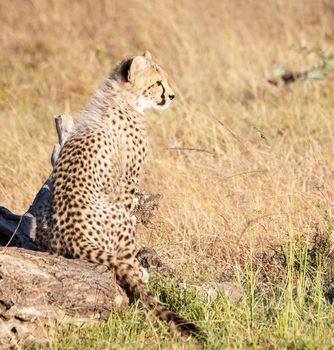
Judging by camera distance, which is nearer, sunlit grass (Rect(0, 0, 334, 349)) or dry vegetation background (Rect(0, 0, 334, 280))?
sunlit grass (Rect(0, 0, 334, 349))

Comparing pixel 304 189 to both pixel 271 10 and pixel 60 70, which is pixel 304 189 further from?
pixel 271 10

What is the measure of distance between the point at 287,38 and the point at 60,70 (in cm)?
227

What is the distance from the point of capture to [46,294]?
11.5ft

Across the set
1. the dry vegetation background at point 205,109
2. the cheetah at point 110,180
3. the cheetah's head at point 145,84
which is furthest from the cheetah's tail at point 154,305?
the cheetah's head at point 145,84

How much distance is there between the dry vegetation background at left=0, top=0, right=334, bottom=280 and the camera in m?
4.68

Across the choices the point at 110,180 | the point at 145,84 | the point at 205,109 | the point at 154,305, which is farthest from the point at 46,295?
the point at 205,109

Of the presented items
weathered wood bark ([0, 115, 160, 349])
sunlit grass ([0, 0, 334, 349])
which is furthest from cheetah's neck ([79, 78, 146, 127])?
weathered wood bark ([0, 115, 160, 349])

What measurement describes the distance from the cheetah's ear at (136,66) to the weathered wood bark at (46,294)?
1239 mm

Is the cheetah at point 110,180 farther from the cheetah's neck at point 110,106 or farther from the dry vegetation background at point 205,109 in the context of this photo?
the dry vegetation background at point 205,109

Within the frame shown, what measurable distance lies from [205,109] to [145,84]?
8.05 feet

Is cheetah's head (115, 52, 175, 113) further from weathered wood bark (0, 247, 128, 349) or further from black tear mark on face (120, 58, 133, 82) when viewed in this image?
weathered wood bark (0, 247, 128, 349)

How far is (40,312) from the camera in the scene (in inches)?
137

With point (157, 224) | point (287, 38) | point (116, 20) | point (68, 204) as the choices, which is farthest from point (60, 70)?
→ point (68, 204)

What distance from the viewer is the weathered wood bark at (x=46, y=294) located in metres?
3.45
